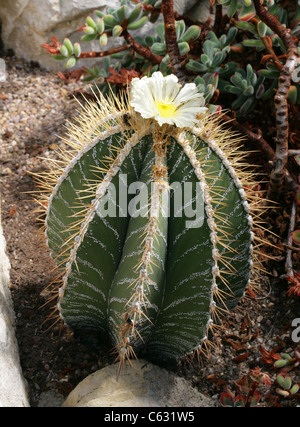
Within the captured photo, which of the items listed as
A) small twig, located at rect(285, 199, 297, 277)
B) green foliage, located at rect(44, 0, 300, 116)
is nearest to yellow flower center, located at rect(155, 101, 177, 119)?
green foliage, located at rect(44, 0, 300, 116)

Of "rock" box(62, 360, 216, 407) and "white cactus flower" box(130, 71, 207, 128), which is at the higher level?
"white cactus flower" box(130, 71, 207, 128)

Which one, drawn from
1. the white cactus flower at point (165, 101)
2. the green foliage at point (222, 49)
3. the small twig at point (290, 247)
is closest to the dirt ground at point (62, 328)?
the small twig at point (290, 247)

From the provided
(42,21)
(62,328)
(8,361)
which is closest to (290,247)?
(62,328)

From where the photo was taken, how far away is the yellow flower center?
137cm

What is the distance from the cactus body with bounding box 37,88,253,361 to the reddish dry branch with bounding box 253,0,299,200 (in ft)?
1.23

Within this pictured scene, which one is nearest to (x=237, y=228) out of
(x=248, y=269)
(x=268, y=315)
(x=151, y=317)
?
(x=248, y=269)

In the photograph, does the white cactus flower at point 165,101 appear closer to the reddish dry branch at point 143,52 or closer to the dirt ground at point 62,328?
the dirt ground at point 62,328

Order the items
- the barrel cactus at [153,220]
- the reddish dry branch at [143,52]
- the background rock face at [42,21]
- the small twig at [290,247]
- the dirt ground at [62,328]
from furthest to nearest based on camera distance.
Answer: the background rock face at [42,21] → the reddish dry branch at [143,52] → the small twig at [290,247] → the dirt ground at [62,328] → the barrel cactus at [153,220]

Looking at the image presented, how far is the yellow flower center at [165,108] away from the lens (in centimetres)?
137

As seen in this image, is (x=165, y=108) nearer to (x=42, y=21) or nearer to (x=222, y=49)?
(x=222, y=49)

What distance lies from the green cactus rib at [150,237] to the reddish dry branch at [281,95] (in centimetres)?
44

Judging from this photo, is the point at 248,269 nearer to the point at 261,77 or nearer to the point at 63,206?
the point at 63,206

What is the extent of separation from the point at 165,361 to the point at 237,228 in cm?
51

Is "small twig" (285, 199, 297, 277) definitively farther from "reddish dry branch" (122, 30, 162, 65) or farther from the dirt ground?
"reddish dry branch" (122, 30, 162, 65)
